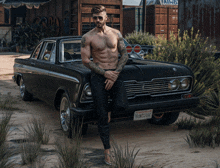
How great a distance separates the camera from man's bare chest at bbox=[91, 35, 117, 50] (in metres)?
4.60

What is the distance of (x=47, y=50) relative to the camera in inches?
288

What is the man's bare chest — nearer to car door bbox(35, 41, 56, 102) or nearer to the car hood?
the car hood

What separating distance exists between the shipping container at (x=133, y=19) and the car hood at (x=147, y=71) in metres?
21.6

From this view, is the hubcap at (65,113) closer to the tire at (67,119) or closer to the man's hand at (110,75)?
the tire at (67,119)

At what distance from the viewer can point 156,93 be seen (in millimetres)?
5570

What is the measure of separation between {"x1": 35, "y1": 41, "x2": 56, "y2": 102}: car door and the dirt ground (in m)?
0.57

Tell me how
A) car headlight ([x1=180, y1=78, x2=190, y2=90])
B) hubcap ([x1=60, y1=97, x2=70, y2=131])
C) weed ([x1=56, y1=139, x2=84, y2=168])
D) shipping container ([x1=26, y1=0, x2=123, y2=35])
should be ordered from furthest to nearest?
shipping container ([x1=26, y1=0, x2=123, y2=35]), car headlight ([x1=180, y1=78, x2=190, y2=90]), hubcap ([x1=60, y1=97, x2=70, y2=131]), weed ([x1=56, y1=139, x2=84, y2=168])

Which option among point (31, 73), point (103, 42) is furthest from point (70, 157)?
point (31, 73)

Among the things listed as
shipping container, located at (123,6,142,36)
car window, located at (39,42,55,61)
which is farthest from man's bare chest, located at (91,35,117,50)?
shipping container, located at (123,6,142,36)

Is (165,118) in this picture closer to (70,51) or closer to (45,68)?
(70,51)

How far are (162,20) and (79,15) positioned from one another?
8.47 metres

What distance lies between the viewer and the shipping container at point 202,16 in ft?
45.5

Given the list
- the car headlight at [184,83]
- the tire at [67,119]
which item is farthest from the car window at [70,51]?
the car headlight at [184,83]

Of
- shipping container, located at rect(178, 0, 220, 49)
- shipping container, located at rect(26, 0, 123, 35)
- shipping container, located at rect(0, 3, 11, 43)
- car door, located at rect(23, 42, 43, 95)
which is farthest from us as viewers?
shipping container, located at rect(0, 3, 11, 43)
